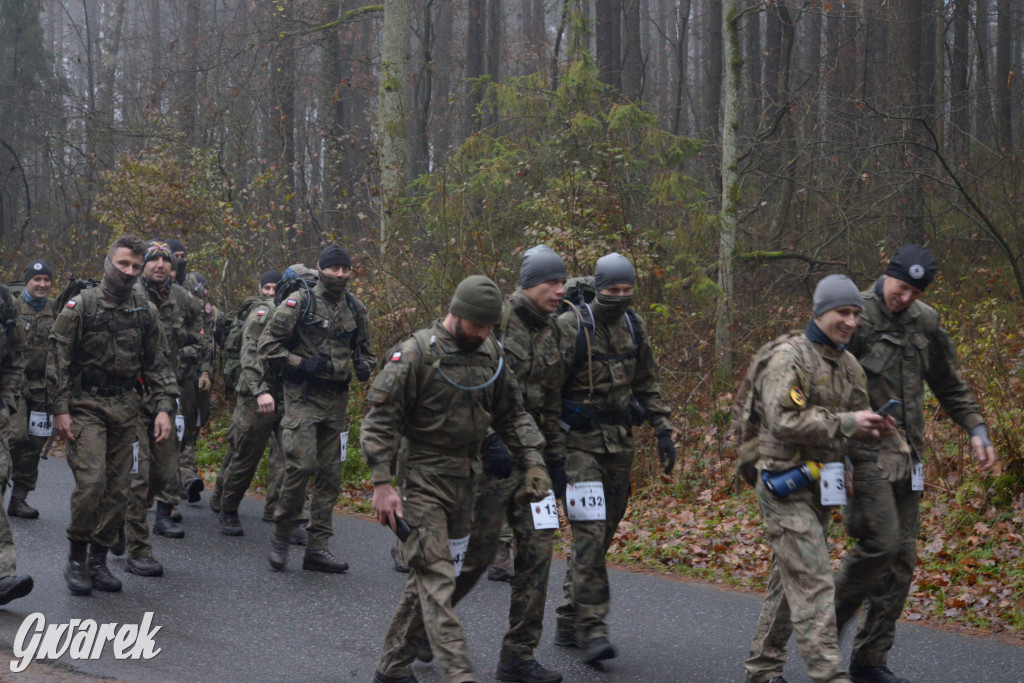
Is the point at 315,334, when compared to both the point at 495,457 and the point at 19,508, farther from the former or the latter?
the point at 19,508

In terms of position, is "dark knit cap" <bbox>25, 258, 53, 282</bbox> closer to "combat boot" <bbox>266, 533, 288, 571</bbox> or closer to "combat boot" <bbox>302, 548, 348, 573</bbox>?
"combat boot" <bbox>266, 533, 288, 571</bbox>

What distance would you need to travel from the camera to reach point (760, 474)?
206 inches

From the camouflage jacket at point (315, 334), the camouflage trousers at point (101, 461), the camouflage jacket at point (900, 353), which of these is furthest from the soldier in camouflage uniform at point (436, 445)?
the camouflage jacket at point (315, 334)

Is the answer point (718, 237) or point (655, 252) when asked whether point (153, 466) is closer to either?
point (655, 252)

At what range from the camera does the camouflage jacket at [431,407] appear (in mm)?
5102

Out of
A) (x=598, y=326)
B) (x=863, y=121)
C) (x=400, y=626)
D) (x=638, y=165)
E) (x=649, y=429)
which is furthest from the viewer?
(x=863, y=121)

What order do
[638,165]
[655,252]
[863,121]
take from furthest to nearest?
[863,121] < [638,165] < [655,252]

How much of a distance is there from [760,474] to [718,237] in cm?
847

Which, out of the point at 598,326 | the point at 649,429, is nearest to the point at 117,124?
the point at 649,429

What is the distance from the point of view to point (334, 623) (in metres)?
6.80

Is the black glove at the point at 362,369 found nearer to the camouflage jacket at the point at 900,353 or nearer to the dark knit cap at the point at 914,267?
the camouflage jacket at the point at 900,353

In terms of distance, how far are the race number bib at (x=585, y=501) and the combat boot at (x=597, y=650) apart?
2.18 feet

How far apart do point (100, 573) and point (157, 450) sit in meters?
1.06

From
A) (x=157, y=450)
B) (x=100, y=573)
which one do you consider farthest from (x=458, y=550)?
(x=157, y=450)
